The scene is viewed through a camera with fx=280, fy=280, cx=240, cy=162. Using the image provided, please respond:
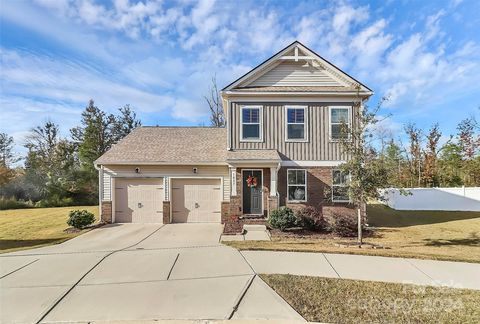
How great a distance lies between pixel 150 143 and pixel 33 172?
1796 centimetres

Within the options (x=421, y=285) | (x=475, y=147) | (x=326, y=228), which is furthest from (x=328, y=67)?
(x=475, y=147)

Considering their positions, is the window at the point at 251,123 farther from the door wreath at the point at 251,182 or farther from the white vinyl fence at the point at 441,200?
the white vinyl fence at the point at 441,200

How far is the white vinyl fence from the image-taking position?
59.3ft

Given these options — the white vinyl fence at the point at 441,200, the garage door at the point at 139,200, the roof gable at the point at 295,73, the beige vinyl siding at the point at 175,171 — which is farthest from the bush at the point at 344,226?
the garage door at the point at 139,200

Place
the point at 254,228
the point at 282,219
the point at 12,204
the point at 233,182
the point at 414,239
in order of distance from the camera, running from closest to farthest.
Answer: the point at 414,239 → the point at 282,219 → the point at 254,228 → the point at 233,182 → the point at 12,204

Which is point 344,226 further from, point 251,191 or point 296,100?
point 296,100

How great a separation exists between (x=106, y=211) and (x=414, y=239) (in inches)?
545

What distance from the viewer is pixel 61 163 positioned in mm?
28359

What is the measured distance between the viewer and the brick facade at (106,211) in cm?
1384

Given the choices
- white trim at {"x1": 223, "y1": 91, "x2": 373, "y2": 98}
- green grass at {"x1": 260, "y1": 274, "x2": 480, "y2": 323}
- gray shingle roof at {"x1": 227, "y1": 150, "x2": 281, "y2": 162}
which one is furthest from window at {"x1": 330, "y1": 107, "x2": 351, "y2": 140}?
green grass at {"x1": 260, "y1": 274, "x2": 480, "y2": 323}

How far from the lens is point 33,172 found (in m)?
26.2

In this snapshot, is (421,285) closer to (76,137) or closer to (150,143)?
(150,143)

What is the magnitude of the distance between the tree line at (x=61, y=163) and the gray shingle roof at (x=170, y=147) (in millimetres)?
12442

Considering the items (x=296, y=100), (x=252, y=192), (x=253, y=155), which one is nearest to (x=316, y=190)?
(x=252, y=192)
